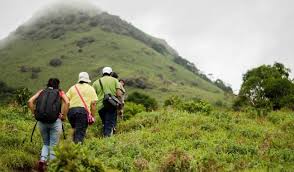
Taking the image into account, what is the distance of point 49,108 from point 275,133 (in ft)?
23.8

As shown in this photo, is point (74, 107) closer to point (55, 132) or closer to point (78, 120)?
point (78, 120)

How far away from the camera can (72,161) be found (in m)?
7.69

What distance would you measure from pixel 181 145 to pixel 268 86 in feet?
122

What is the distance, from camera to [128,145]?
12195 mm

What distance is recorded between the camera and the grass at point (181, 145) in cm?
1012

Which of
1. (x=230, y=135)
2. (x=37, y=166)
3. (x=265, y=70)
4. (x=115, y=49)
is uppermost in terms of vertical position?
(x=115, y=49)

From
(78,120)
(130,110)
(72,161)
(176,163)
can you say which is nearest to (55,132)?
(78,120)

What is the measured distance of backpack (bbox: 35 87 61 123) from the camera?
10.4 m

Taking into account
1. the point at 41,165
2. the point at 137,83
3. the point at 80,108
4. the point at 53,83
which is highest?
the point at 137,83

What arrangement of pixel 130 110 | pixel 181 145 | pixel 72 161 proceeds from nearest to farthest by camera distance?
1. pixel 72 161
2. pixel 181 145
3. pixel 130 110

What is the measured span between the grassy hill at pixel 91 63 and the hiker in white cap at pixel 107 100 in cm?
10678

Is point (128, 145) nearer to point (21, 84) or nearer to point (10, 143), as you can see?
point (10, 143)

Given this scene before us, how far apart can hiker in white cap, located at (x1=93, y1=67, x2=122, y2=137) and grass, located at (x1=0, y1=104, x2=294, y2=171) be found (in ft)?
2.71

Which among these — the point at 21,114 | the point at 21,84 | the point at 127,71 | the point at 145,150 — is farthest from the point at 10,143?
the point at 127,71
